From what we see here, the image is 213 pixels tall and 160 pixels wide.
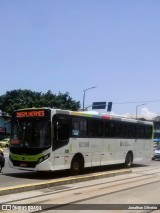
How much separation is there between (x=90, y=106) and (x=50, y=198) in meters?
43.0

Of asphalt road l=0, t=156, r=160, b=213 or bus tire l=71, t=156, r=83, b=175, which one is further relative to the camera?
bus tire l=71, t=156, r=83, b=175

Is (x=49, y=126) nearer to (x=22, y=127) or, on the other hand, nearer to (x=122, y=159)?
(x=22, y=127)

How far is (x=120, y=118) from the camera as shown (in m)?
21.4

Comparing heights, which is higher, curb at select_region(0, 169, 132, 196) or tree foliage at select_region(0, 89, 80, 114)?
tree foliage at select_region(0, 89, 80, 114)

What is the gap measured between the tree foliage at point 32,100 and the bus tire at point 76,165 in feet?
163

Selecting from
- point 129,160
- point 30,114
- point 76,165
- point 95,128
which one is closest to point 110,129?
point 95,128

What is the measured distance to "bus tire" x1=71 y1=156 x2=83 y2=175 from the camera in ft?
56.7

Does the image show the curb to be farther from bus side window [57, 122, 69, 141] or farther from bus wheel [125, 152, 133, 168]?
bus wheel [125, 152, 133, 168]

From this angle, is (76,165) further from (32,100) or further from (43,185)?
(32,100)

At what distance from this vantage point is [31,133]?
52.4 feet

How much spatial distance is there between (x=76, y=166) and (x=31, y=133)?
2864 millimetres

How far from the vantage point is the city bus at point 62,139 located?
Answer: 15.8 metres

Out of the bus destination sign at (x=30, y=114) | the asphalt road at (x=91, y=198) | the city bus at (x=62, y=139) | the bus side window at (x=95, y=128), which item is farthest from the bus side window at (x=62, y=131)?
the asphalt road at (x=91, y=198)

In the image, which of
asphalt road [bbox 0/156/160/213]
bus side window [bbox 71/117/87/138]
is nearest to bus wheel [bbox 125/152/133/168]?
bus side window [bbox 71/117/87/138]
